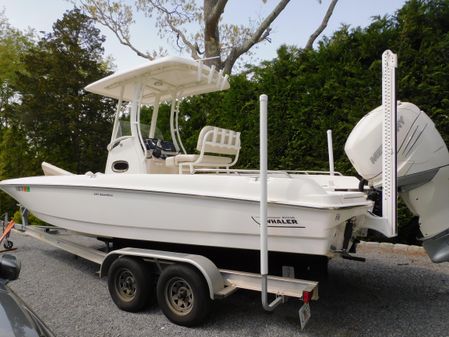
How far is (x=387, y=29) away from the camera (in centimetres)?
583

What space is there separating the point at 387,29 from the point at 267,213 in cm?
428

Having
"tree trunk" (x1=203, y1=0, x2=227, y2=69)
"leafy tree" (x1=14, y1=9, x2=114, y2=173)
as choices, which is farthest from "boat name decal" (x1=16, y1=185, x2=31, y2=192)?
"tree trunk" (x1=203, y1=0, x2=227, y2=69)

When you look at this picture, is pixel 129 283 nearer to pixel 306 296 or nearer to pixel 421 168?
pixel 306 296

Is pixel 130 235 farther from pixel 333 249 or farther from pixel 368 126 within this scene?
pixel 368 126

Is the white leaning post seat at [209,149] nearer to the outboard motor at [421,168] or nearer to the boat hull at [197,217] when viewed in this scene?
the boat hull at [197,217]

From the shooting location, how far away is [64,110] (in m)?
9.20

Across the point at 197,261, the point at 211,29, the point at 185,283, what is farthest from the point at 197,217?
the point at 211,29

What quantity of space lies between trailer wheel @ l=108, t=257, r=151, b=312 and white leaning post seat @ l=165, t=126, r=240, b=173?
113 centimetres

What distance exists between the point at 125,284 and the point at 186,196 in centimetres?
112

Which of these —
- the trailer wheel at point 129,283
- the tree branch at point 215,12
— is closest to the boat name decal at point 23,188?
the trailer wheel at point 129,283

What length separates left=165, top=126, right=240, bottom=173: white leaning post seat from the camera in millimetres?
4156

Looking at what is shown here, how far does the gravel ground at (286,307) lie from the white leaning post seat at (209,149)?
1463mm

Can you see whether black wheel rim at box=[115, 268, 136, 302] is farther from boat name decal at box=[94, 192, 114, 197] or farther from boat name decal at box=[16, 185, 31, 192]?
boat name decal at box=[16, 185, 31, 192]

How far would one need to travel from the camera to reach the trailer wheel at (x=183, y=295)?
3.17 metres
